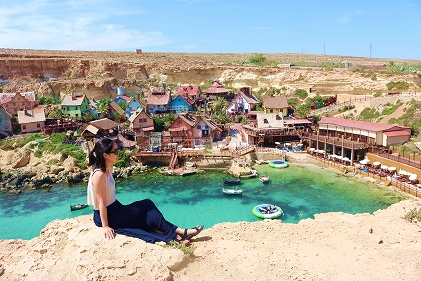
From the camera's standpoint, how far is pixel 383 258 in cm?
831

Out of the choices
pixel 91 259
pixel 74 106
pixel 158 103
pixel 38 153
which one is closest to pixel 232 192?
pixel 91 259

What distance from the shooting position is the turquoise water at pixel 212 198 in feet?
85.5

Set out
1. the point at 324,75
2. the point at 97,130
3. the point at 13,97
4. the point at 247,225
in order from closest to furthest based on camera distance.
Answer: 1. the point at 247,225
2. the point at 97,130
3. the point at 13,97
4. the point at 324,75

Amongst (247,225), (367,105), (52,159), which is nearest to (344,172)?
(367,105)

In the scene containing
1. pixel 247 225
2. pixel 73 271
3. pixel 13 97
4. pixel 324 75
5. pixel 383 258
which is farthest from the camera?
pixel 324 75

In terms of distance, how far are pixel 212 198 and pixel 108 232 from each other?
940 inches

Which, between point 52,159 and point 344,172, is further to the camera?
point 52,159

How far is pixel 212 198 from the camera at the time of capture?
2994 cm

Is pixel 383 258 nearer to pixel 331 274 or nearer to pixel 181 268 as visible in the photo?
pixel 331 274

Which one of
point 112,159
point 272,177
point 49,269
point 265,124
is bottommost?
point 272,177

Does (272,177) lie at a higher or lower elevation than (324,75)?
lower

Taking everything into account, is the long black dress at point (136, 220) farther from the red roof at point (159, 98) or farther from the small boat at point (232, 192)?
the red roof at point (159, 98)

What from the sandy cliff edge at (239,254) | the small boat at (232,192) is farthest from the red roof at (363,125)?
the sandy cliff edge at (239,254)

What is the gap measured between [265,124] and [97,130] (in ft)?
75.1
